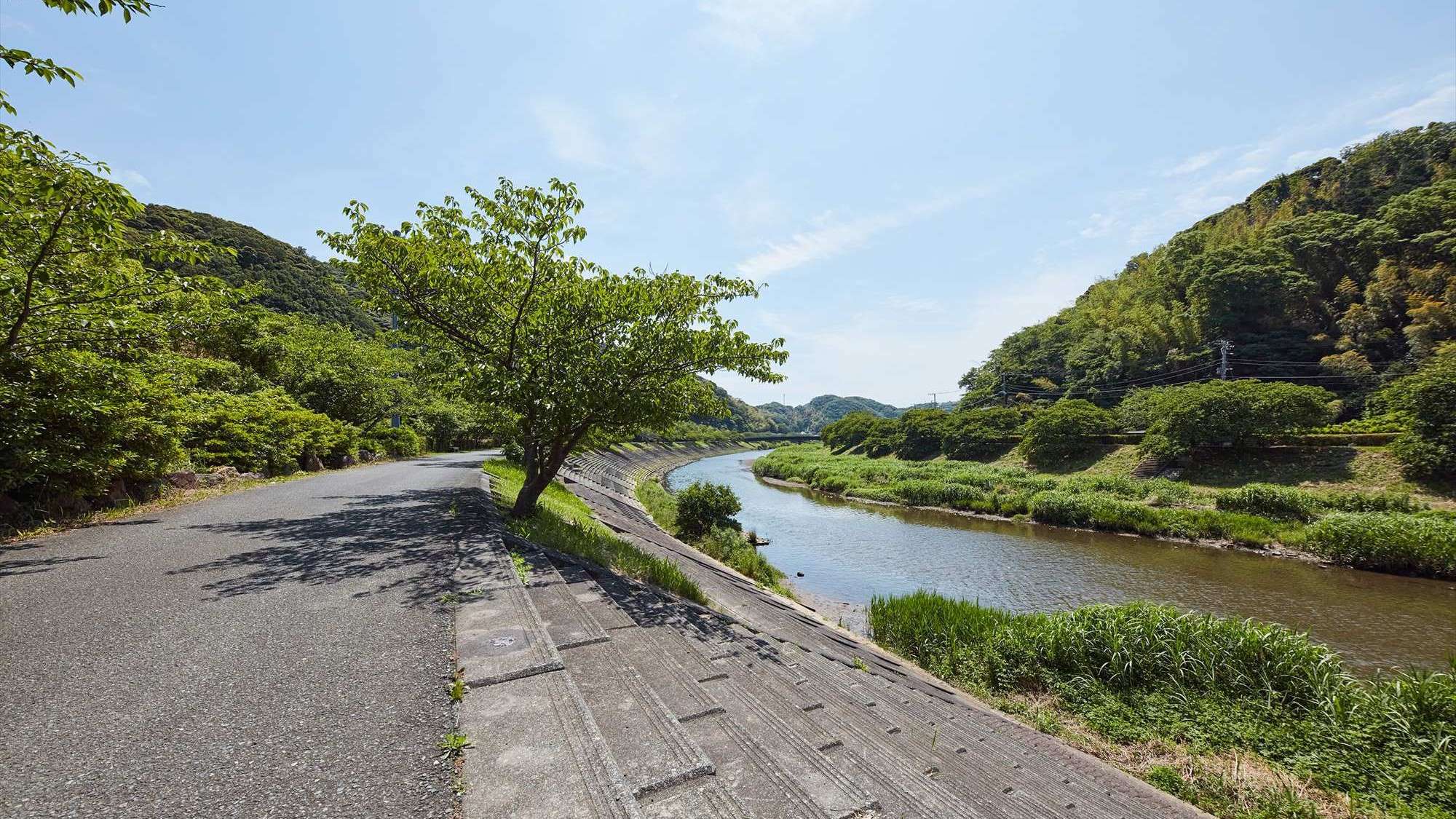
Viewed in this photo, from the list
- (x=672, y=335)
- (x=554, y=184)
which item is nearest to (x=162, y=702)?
(x=672, y=335)

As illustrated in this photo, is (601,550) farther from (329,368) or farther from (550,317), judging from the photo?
(329,368)

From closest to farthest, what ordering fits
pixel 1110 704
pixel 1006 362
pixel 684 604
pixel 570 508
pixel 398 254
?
pixel 1110 704 → pixel 684 604 → pixel 398 254 → pixel 570 508 → pixel 1006 362

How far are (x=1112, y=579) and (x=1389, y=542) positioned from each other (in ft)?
28.2

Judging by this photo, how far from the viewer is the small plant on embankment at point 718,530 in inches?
611

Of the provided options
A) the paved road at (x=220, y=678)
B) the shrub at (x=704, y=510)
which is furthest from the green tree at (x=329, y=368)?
the paved road at (x=220, y=678)

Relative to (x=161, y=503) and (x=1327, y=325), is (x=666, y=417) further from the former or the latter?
(x=1327, y=325)

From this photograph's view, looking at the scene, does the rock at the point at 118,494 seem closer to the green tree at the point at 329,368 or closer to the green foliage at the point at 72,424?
the green foliage at the point at 72,424

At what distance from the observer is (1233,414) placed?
30031mm

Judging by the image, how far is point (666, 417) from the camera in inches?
402

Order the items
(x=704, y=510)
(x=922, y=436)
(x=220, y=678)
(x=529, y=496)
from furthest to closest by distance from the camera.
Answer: (x=922, y=436) < (x=704, y=510) < (x=529, y=496) < (x=220, y=678)

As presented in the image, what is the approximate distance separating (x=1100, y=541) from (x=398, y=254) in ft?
89.6

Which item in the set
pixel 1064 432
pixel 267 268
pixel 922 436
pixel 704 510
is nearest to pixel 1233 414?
pixel 1064 432

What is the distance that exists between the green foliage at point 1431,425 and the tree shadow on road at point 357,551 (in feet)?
121

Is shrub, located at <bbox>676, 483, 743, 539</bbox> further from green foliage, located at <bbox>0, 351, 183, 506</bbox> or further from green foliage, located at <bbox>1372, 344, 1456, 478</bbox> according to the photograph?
green foliage, located at <bbox>1372, 344, 1456, 478</bbox>
